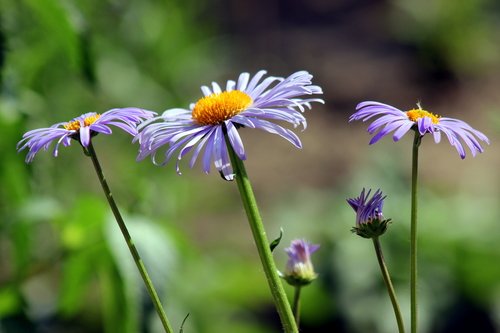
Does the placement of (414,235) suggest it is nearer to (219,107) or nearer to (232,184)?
(219,107)

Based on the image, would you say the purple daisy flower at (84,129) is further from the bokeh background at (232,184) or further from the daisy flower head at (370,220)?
the bokeh background at (232,184)

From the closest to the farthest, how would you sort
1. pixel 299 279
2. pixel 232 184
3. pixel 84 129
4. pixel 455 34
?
pixel 84 129 → pixel 299 279 → pixel 232 184 → pixel 455 34

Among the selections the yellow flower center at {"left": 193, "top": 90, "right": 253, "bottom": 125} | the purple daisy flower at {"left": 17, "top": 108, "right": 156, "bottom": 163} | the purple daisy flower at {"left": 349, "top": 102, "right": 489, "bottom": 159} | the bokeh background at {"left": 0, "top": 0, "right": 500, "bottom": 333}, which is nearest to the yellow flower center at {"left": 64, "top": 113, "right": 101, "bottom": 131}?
the purple daisy flower at {"left": 17, "top": 108, "right": 156, "bottom": 163}

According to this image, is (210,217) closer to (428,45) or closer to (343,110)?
(343,110)

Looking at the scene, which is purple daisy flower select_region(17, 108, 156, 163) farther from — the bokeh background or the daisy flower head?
the bokeh background

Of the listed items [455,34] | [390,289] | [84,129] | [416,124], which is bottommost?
[390,289]

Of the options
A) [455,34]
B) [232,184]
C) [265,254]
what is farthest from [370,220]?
[455,34]

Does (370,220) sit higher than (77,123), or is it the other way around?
(77,123)

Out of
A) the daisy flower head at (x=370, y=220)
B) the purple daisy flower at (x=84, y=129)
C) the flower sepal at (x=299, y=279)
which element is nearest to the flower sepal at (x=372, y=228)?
the daisy flower head at (x=370, y=220)

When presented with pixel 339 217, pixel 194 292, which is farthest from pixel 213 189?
pixel 194 292
